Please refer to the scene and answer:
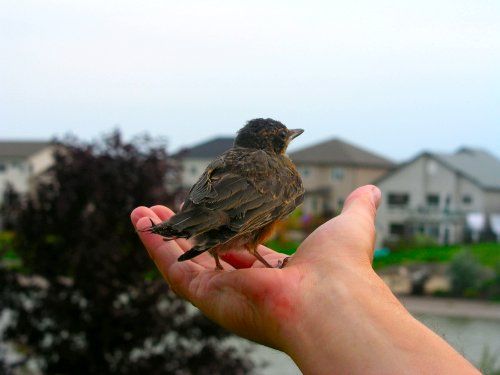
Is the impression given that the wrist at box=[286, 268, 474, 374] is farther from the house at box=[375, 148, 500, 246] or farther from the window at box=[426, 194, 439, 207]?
the window at box=[426, 194, 439, 207]

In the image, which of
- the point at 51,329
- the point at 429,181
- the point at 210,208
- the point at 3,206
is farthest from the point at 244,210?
the point at 429,181

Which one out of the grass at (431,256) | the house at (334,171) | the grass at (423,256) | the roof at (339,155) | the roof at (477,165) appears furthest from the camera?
the roof at (339,155)

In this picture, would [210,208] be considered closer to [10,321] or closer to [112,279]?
[112,279]

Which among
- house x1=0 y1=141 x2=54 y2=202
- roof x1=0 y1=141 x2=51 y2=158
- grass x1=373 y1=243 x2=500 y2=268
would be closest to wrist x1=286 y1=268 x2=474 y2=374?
grass x1=373 y1=243 x2=500 y2=268

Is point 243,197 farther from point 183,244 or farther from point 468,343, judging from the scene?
point 468,343

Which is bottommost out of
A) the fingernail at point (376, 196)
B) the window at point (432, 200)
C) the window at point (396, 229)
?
the window at point (396, 229)

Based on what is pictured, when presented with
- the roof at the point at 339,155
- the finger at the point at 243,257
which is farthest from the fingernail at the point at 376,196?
the roof at the point at 339,155

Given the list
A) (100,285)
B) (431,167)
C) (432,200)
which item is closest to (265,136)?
(100,285)

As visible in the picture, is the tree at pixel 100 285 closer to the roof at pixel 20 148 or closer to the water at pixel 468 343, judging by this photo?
the water at pixel 468 343
